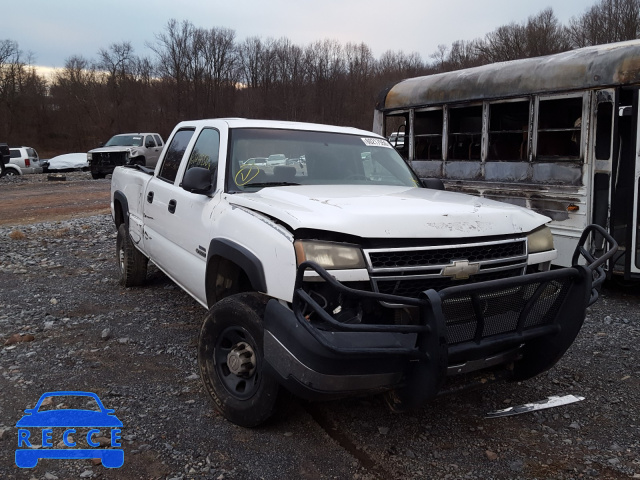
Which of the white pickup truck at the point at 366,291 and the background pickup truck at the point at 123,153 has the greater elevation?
the background pickup truck at the point at 123,153

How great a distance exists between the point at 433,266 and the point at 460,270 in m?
0.16

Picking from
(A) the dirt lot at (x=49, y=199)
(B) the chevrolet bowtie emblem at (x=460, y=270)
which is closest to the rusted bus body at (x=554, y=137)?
(B) the chevrolet bowtie emblem at (x=460, y=270)

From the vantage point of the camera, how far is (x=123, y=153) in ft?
76.1

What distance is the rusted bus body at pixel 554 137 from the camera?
6.11 metres

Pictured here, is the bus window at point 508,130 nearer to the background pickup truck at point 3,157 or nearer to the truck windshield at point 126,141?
the truck windshield at point 126,141

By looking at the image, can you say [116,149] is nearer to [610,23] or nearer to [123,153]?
[123,153]

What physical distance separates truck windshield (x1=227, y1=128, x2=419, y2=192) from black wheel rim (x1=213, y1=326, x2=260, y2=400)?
107 cm

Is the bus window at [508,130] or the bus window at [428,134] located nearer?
the bus window at [508,130]

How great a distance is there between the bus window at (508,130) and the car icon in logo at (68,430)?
5.94 metres

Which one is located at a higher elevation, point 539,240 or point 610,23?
point 610,23

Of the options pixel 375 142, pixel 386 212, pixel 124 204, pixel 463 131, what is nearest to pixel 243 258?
pixel 386 212

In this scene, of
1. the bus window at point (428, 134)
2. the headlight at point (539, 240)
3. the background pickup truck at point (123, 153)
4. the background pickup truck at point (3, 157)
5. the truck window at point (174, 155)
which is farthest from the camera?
the background pickup truck at point (3, 157)

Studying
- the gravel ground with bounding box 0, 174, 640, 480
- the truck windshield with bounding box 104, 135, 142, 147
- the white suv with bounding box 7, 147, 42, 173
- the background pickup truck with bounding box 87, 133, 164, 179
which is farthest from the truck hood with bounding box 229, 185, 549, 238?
the white suv with bounding box 7, 147, 42, 173

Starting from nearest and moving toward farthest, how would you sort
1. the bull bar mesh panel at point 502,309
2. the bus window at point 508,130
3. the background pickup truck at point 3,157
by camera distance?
1. the bull bar mesh panel at point 502,309
2. the bus window at point 508,130
3. the background pickup truck at point 3,157
